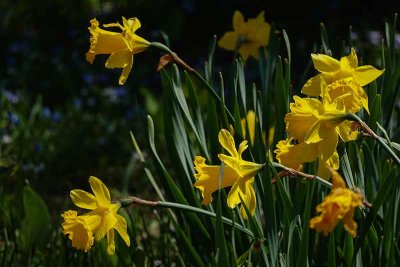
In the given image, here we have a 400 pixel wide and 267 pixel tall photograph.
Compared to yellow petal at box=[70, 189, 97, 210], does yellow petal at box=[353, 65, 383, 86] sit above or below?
above

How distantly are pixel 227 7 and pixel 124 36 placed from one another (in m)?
3.29

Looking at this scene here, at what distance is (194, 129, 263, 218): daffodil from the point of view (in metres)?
1.44

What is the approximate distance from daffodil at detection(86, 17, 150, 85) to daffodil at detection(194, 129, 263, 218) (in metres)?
0.32

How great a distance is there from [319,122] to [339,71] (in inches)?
8.6

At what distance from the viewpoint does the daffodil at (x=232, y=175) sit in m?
1.44

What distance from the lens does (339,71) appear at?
156 cm

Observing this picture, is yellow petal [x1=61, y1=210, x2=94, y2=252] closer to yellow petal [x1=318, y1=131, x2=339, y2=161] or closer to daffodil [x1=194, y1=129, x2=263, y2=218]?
daffodil [x1=194, y1=129, x2=263, y2=218]

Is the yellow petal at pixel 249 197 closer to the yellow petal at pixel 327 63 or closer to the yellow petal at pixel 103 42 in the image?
the yellow petal at pixel 327 63

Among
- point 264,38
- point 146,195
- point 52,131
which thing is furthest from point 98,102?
point 264,38

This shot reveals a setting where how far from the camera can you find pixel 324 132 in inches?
54.6

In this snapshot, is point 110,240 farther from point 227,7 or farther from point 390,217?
point 227,7

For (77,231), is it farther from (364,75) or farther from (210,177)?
(364,75)

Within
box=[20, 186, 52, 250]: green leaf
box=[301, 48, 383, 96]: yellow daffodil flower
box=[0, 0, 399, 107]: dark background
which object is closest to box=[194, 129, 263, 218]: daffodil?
box=[301, 48, 383, 96]: yellow daffodil flower

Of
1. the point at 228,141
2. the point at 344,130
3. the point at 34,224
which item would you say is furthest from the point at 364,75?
the point at 34,224
